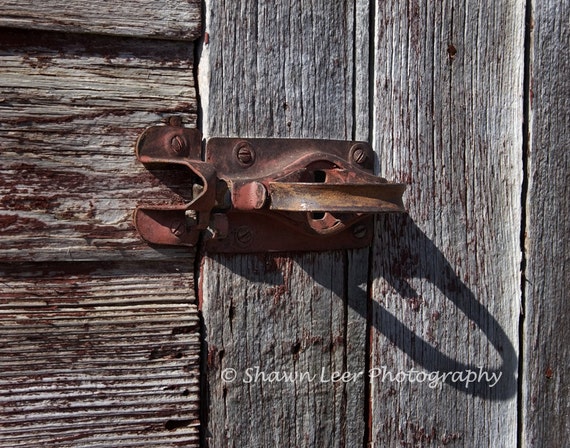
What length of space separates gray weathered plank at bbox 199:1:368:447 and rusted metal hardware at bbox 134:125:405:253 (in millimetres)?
23

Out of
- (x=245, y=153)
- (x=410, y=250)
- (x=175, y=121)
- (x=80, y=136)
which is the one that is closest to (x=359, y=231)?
(x=410, y=250)

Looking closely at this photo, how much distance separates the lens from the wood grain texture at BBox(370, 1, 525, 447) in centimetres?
109

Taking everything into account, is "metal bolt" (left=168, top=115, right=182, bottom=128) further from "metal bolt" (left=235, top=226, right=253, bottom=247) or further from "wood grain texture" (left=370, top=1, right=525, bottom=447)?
"wood grain texture" (left=370, top=1, right=525, bottom=447)

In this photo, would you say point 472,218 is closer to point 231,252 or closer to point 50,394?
point 231,252

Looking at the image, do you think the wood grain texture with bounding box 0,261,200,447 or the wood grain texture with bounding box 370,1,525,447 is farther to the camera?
the wood grain texture with bounding box 370,1,525,447

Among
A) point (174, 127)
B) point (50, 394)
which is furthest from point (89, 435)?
point (174, 127)

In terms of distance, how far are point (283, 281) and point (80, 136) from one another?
0.35 metres

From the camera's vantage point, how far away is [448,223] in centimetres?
113

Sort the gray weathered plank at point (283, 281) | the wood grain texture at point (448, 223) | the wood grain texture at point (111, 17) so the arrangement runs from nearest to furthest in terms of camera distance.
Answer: the wood grain texture at point (111, 17) → the gray weathered plank at point (283, 281) → the wood grain texture at point (448, 223)

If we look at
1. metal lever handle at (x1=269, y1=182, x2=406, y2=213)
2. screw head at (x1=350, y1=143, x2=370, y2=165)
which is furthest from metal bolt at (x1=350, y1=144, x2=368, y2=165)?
metal lever handle at (x1=269, y1=182, x2=406, y2=213)

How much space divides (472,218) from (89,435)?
0.66 meters

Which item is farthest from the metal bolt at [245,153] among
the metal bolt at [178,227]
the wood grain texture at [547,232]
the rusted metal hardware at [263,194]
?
the wood grain texture at [547,232]

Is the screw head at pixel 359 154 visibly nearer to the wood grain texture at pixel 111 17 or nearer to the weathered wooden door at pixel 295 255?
the weathered wooden door at pixel 295 255

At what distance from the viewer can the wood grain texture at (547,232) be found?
118 cm
